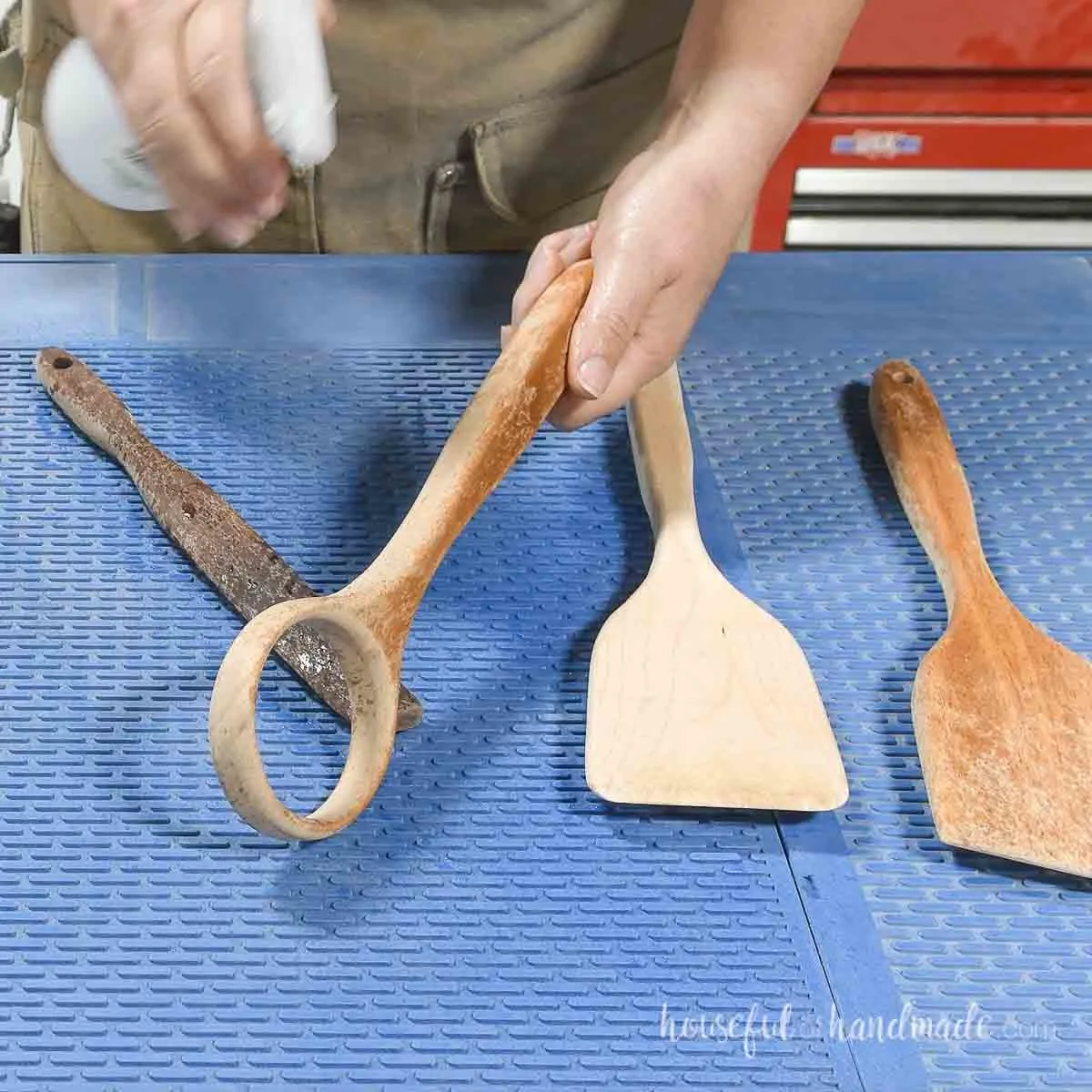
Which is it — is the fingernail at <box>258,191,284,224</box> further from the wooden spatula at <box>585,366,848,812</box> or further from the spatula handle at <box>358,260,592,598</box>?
the wooden spatula at <box>585,366,848,812</box>

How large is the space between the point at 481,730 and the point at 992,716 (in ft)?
0.80

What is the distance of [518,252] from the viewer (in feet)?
3.03

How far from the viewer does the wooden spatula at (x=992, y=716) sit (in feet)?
1.75

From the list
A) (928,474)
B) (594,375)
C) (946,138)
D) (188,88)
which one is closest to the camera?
(188,88)

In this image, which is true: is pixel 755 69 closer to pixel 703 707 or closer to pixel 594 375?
pixel 594 375

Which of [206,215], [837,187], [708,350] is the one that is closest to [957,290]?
[708,350]

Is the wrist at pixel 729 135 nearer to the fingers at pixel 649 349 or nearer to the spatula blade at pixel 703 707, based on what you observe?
the fingers at pixel 649 349

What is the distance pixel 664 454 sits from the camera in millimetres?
708

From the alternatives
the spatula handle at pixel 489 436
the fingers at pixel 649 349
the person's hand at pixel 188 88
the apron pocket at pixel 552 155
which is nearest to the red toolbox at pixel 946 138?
the apron pocket at pixel 552 155

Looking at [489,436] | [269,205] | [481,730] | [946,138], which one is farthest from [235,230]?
[946,138]

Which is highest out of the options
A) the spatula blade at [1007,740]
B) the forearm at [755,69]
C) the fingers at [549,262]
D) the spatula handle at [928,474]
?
the forearm at [755,69]

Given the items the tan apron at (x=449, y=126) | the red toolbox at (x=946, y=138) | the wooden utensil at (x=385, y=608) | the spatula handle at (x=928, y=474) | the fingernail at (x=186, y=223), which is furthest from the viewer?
the red toolbox at (x=946, y=138)

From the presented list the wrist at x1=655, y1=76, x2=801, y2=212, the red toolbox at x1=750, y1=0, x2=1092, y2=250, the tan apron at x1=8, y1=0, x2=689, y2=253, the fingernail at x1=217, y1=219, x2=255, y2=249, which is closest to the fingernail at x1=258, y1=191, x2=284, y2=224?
the fingernail at x1=217, y1=219, x2=255, y2=249

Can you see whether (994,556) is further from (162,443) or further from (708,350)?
(162,443)
